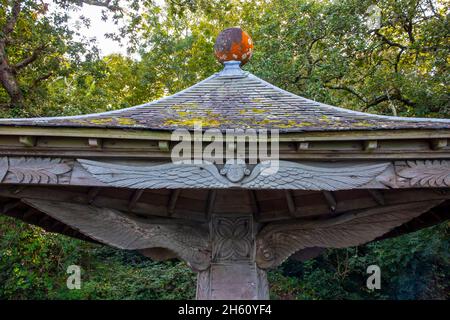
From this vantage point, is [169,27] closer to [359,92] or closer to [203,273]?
[359,92]

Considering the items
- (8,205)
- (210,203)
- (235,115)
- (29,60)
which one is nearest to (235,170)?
(235,115)

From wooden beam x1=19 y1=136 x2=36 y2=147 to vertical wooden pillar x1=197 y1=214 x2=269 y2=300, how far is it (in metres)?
1.69

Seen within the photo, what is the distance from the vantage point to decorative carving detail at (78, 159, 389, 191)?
2902mm

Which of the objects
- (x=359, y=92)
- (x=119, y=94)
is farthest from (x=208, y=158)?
(x=119, y=94)

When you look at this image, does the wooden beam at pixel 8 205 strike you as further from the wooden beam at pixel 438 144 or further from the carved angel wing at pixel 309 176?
the wooden beam at pixel 438 144

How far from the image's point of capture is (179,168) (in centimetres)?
296

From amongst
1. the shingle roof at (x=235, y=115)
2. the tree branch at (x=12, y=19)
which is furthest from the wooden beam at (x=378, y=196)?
the tree branch at (x=12, y=19)

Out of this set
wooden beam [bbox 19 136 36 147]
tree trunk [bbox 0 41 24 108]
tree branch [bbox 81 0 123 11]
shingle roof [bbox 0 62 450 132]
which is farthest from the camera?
tree branch [bbox 81 0 123 11]

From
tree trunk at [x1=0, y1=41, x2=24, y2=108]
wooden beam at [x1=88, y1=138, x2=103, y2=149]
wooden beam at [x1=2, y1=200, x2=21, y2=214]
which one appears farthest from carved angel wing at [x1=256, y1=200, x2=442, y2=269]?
tree trunk at [x1=0, y1=41, x2=24, y2=108]

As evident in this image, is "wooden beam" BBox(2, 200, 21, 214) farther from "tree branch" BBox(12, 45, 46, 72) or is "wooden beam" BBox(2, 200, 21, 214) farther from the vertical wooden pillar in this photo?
"tree branch" BBox(12, 45, 46, 72)

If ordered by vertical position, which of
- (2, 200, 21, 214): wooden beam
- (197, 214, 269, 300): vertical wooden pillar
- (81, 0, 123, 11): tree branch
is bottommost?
(197, 214, 269, 300): vertical wooden pillar

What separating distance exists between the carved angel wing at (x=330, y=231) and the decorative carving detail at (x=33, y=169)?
1865 mm

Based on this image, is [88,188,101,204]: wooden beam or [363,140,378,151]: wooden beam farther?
[88,188,101,204]: wooden beam
